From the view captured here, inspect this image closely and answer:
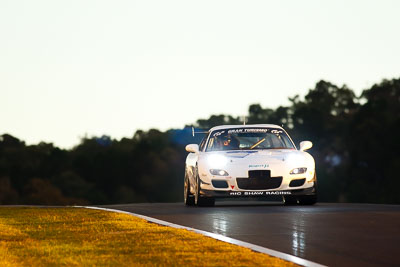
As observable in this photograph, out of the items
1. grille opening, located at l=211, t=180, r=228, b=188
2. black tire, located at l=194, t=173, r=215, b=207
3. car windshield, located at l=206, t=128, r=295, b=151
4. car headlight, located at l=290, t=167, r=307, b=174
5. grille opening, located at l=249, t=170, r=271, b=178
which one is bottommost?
black tire, located at l=194, t=173, r=215, b=207

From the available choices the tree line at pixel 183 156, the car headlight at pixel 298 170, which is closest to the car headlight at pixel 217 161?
the car headlight at pixel 298 170

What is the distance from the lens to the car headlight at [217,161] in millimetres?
20172

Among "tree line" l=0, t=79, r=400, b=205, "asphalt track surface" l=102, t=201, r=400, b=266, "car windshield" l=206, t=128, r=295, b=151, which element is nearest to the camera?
"asphalt track surface" l=102, t=201, r=400, b=266

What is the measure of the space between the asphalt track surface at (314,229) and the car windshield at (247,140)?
1.70 metres

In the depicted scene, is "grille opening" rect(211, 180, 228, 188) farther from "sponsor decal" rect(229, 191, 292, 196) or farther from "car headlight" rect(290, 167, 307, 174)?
"car headlight" rect(290, 167, 307, 174)

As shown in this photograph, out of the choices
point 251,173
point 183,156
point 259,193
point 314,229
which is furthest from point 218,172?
point 183,156

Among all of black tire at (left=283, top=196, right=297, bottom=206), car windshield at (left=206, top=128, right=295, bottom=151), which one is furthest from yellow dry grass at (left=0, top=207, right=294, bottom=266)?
black tire at (left=283, top=196, right=297, bottom=206)

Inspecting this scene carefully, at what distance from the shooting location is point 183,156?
462ft

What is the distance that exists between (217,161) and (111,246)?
7.90m

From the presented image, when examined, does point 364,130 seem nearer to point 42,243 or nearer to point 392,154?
point 392,154

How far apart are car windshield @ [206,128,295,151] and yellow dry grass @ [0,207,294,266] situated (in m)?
4.59

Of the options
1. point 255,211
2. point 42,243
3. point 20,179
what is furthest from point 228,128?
point 20,179

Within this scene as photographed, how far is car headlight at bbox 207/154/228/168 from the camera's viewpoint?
2017 cm

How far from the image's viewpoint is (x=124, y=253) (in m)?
11.7
